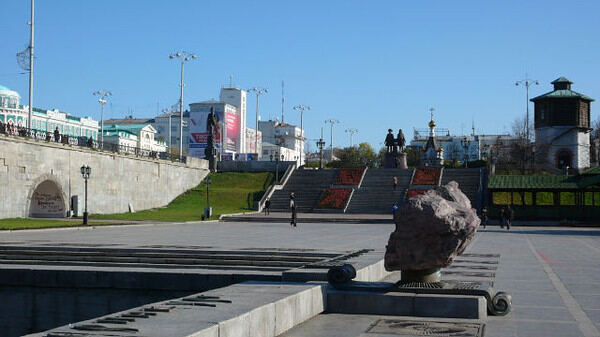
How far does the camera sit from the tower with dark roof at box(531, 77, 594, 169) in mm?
72750

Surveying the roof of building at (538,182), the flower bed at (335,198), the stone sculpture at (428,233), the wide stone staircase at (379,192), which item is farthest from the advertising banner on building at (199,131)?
the stone sculpture at (428,233)

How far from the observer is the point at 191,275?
11.6m

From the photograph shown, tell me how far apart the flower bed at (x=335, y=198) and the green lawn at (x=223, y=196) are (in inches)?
217

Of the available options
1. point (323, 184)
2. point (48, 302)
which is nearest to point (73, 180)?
point (323, 184)

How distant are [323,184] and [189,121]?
76145 millimetres

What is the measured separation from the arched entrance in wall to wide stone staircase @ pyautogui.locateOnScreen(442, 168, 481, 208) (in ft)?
65.5

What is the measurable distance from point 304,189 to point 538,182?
2006cm

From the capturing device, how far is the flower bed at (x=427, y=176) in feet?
186

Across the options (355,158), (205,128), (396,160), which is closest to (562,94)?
(396,160)

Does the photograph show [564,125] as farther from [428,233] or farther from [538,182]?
[428,233]

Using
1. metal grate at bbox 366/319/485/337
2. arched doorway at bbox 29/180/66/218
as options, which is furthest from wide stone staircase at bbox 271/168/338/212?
metal grate at bbox 366/319/485/337

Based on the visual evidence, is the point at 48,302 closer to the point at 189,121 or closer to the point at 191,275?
the point at 191,275

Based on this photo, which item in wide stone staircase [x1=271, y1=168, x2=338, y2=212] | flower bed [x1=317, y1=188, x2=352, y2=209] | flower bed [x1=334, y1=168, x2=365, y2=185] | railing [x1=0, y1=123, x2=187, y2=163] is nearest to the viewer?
railing [x1=0, y1=123, x2=187, y2=163]

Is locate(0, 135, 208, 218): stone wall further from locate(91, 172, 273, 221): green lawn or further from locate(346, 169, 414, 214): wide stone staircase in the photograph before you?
locate(346, 169, 414, 214): wide stone staircase
